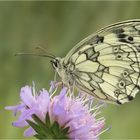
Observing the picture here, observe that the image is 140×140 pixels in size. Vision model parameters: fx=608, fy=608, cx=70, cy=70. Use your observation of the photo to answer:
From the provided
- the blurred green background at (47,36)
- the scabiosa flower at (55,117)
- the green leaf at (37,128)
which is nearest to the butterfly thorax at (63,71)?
the scabiosa flower at (55,117)

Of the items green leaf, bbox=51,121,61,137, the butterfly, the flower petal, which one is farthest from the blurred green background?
green leaf, bbox=51,121,61,137

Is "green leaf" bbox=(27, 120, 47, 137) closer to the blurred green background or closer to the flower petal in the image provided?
the flower petal

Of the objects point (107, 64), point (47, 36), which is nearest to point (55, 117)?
point (107, 64)

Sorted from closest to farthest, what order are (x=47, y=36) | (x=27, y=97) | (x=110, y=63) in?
(x=27, y=97), (x=110, y=63), (x=47, y=36)

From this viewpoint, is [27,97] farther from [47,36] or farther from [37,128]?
[47,36]

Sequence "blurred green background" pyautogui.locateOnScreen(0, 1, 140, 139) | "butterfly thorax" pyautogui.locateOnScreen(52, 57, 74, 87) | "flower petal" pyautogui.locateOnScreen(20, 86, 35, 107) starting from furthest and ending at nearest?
"blurred green background" pyautogui.locateOnScreen(0, 1, 140, 139) < "butterfly thorax" pyautogui.locateOnScreen(52, 57, 74, 87) < "flower petal" pyautogui.locateOnScreen(20, 86, 35, 107)

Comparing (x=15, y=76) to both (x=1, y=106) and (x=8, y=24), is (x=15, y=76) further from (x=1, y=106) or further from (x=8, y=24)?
(x=8, y=24)

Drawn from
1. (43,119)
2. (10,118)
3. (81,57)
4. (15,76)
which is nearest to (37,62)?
(15,76)
